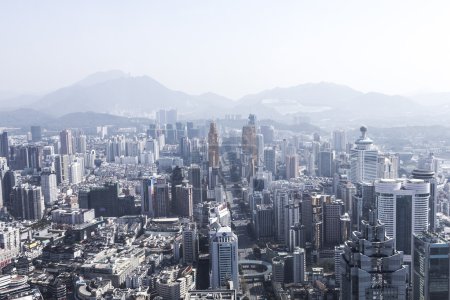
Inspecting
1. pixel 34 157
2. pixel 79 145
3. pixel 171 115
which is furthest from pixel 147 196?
pixel 171 115

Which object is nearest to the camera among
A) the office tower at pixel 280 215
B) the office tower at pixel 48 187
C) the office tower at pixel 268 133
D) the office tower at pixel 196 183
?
the office tower at pixel 280 215

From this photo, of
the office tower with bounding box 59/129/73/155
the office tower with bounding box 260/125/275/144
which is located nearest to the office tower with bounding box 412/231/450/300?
the office tower with bounding box 260/125/275/144

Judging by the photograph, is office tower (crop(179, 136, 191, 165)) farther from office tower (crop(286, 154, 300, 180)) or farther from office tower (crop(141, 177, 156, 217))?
office tower (crop(141, 177, 156, 217))

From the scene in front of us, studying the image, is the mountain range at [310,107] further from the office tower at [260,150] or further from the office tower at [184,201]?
the office tower at [184,201]

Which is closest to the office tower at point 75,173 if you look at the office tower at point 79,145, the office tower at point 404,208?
the office tower at point 79,145

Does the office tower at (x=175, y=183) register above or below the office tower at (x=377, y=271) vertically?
below
